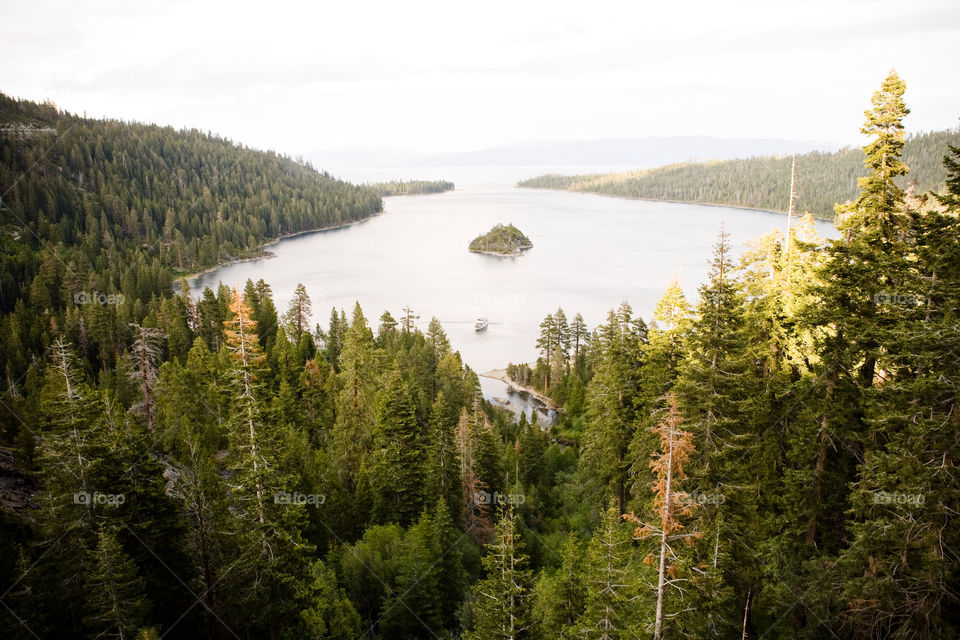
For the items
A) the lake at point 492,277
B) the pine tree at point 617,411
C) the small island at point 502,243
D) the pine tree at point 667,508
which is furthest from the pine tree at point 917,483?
the small island at point 502,243

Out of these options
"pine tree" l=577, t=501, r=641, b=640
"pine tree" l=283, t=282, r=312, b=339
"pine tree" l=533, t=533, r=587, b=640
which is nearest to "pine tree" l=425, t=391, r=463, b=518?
"pine tree" l=533, t=533, r=587, b=640

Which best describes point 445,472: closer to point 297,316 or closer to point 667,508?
point 667,508

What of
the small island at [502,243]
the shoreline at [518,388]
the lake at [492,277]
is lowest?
the shoreline at [518,388]

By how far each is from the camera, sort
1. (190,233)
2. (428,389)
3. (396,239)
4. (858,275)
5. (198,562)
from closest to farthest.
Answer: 1. (858,275)
2. (198,562)
3. (428,389)
4. (190,233)
5. (396,239)

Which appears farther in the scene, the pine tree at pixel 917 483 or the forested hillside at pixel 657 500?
the forested hillside at pixel 657 500

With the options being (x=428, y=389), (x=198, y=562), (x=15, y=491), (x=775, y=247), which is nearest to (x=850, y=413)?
(x=775, y=247)

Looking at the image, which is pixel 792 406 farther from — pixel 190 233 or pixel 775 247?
pixel 190 233

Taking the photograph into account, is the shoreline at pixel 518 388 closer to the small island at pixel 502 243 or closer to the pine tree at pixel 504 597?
the pine tree at pixel 504 597

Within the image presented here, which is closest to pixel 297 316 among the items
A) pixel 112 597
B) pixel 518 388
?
pixel 518 388
